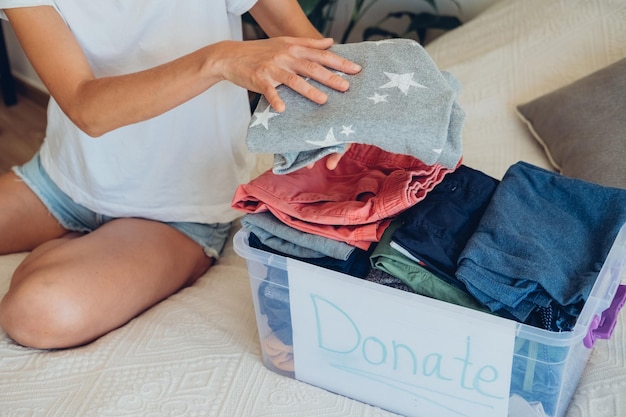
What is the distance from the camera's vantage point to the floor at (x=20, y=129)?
2201 mm

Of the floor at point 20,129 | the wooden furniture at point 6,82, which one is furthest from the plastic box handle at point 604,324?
the wooden furniture at point 6,82

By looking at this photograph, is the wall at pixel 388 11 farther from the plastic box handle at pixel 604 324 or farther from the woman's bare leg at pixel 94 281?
the plastic box handle at pixel 604 324

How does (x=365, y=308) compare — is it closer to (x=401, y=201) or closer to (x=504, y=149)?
(x=401, y=201)

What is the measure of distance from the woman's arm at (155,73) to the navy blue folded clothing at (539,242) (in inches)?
9.6

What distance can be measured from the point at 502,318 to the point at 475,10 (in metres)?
1.30

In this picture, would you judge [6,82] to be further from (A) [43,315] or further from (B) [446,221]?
(B) [446,221]

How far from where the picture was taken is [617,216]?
82 centimetres

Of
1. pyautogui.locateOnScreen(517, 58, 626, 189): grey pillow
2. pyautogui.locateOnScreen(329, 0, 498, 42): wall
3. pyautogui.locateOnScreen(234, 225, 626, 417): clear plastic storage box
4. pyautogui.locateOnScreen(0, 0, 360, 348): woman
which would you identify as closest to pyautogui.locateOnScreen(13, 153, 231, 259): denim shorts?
pyautogui.locateOnScreen(0, 0, 360, 348): woman

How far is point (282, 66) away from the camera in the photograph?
815 millimetres

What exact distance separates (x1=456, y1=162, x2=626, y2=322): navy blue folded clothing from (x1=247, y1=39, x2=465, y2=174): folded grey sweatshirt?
0.34ft

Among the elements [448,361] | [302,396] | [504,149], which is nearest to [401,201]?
[448,361]

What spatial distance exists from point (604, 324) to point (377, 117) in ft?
1.25

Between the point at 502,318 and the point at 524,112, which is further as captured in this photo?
the point at 524,112

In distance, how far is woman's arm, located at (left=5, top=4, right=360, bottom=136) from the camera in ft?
2.66
